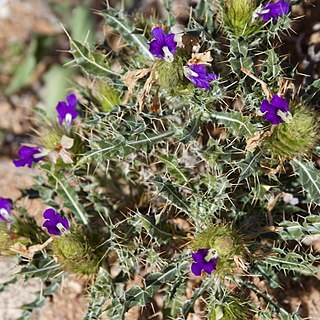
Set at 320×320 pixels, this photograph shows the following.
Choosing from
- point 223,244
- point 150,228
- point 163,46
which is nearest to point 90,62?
point 163,46

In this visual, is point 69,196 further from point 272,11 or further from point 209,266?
point 272,11

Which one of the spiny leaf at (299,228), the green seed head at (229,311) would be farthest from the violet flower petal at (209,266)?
the spiny leaf at (299,228)

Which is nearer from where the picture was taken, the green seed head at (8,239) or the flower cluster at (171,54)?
the flower cluster at (171,54)

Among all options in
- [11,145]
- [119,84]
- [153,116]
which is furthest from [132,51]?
[11,145]

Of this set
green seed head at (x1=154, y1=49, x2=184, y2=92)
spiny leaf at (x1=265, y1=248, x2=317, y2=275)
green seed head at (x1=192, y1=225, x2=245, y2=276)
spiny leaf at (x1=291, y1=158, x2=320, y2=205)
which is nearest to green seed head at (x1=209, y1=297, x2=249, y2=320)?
green seed head at (x1=192, y1=225, x2=245, y2=276)

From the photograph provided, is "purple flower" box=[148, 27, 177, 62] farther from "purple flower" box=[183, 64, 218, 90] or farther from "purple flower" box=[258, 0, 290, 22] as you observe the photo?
"purple flower" box=[258, 0, 290, 22]

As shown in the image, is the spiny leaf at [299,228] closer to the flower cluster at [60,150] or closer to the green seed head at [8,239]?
the flower cluster at [60,150]

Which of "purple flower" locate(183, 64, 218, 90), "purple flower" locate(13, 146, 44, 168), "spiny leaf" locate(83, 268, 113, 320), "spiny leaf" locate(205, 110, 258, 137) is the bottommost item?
"spiny leaf" locate(83, 268, 113, 320)
